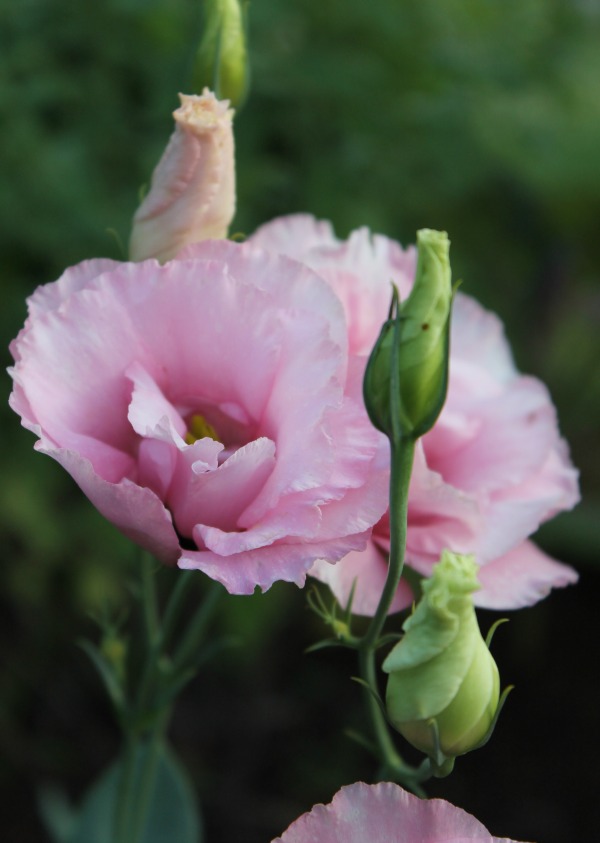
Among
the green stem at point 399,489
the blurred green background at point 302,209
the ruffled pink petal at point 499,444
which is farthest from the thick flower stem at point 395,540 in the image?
the blurred green background at point 302,209

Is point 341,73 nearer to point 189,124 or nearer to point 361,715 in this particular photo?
point 189,124

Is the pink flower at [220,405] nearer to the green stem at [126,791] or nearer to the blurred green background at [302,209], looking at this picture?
the green stem at [126,791]

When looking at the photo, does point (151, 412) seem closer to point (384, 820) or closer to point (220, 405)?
point (220, 405)

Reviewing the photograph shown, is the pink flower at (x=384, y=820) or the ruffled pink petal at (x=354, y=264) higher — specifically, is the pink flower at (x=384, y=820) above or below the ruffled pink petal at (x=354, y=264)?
below

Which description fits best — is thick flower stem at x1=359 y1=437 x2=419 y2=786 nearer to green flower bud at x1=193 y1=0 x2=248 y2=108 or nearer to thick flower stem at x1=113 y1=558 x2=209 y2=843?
thick flower stem at x1=113 y1=558 x2=209 y2=843

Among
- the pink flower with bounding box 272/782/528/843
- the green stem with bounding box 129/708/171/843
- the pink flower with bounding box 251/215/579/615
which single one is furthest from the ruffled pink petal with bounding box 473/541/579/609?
the green stem with bounding box 129/708/171/843

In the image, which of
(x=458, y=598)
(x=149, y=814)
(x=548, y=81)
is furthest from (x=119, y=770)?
(x=548, y=81)

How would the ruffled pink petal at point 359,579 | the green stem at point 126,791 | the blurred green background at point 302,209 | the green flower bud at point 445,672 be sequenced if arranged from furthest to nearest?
1. the blurred green background at point 302,209
2. the green stem at point 126,791
3. the ruffled pink petal at point 359,579
4. the green flower bud at point 445,672
